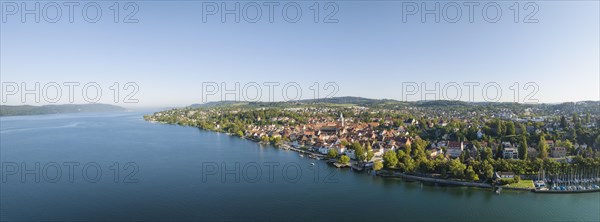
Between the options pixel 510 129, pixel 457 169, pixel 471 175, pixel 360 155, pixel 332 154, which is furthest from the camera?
pixel 510 129

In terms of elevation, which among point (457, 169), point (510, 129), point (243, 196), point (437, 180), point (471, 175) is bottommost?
point (243, 196)

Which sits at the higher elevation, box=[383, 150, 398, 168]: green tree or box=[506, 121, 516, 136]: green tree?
box=[506, 121, 516, 136]: green tree

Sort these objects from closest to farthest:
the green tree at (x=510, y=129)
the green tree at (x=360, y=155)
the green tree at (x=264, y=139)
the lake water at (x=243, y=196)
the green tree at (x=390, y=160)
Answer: the lake water at (x=243, y=196)
the green tree at (x=390, y=160)
the green tree at (x=360, y=155)
the green tree at (x=510, y=129)
the green tree at (x=264, y=139)

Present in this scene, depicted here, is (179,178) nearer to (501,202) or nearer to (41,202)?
(41,202)

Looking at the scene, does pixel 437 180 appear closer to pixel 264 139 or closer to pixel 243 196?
pixel 243 196

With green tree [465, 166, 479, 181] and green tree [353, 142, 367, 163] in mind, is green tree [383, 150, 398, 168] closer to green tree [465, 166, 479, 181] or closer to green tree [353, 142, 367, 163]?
green tree [353, 142, 367, 163]

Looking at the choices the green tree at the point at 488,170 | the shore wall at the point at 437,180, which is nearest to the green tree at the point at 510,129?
the green tree at the point at 488,170

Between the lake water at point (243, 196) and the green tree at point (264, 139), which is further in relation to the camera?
the green tree at point (264, 139)

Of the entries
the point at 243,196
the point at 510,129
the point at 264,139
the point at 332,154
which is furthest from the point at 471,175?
the point at 264,139

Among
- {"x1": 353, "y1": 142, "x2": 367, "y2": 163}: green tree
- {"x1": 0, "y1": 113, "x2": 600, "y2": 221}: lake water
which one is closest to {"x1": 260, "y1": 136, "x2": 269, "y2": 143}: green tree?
{"x1": 0, "y1": 113, "x2": 600, "y2": 221}: lake water

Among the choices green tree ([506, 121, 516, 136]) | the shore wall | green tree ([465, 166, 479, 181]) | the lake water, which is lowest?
the lake water

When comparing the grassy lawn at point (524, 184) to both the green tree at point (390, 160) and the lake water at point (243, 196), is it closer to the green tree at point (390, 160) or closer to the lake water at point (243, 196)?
the lake water at point (243, 196)

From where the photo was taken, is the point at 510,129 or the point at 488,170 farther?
the point at 510,129
